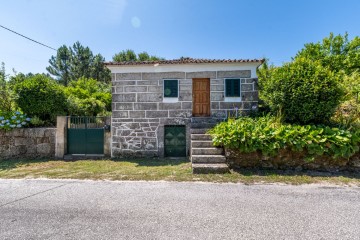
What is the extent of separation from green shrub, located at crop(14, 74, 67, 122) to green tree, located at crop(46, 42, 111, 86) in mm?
21827

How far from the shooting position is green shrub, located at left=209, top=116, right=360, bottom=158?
215 inches

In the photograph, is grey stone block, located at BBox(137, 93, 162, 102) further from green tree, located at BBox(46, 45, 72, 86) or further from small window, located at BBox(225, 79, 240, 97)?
green tree, located at BBox(46, 45, 72, 86)

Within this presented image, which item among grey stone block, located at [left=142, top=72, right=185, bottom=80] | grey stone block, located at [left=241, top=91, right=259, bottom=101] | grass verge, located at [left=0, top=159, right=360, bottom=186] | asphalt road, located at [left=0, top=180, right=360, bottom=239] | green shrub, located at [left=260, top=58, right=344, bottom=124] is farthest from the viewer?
grey stone block, located at [left=142, top=72, right=185, bottom=80]

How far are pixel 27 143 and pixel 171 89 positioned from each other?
7152mm

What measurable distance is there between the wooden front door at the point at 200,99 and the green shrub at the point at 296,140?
2.78 meters

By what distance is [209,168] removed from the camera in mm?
A: 5551

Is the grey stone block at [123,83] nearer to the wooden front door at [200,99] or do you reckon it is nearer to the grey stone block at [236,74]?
the wooden front door at [200,99]

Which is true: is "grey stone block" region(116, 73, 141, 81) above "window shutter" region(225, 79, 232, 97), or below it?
above

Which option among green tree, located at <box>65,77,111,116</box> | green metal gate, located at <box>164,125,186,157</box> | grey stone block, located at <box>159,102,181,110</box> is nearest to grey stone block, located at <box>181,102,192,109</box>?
grey stone block, located at <box>159,102,181,110</box>

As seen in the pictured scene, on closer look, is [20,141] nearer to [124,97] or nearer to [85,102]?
[85,102]

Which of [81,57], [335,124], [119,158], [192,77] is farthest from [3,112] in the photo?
[81,57]

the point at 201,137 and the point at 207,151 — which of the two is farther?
the point at 201,137

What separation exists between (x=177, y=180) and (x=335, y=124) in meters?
6.01

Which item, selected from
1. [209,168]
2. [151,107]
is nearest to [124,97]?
[151,107]
